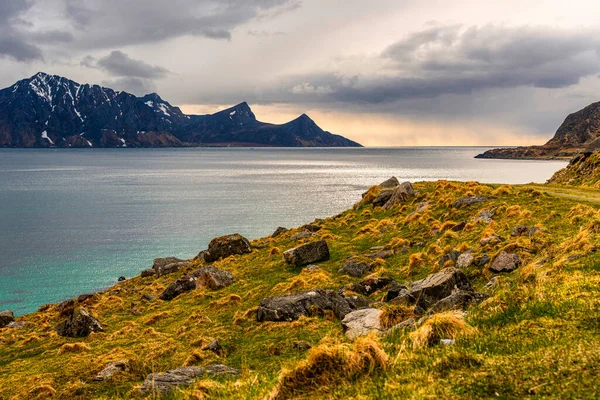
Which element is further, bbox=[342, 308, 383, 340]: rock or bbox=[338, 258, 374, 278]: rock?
bbox=[338, 258, 374, 278]: rock

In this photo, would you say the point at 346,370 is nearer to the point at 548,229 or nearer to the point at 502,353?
the point at 502,353

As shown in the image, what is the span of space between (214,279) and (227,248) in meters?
11.1

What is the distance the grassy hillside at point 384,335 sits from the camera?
286 inches

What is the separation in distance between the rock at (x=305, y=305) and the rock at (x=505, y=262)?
5838 mm

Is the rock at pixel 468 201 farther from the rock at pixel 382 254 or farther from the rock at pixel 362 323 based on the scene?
the rock at pixel 362 323

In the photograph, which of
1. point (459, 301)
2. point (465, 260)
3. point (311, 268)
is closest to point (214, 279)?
point (311, 268)

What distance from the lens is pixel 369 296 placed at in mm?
20484

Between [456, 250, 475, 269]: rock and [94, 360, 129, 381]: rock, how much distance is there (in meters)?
14.9

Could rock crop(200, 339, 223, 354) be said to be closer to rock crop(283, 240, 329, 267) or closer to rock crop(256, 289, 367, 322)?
rock crop(256, 289, 367, 322)

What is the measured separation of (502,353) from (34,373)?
1788 centimetres

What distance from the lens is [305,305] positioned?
18.7 metres

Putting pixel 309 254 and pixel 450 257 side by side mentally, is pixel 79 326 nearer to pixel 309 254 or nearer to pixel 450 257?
pixel 309 254

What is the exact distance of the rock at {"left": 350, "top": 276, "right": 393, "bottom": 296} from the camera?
2106 cm

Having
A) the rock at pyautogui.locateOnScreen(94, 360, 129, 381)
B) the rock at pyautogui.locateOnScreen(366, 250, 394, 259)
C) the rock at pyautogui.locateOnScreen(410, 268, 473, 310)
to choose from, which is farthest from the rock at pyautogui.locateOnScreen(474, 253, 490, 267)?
the rock at pyautogui.locateOnScreen(94, 360, 129, 381)
